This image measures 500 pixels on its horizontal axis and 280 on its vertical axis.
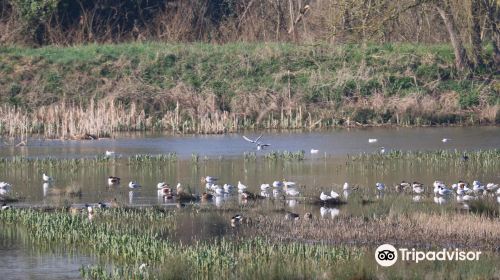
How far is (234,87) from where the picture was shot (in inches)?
1612

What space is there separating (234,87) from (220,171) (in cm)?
1409

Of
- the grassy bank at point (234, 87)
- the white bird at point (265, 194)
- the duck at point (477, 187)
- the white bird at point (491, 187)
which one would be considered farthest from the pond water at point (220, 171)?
the grassy bank at point (234, 87)

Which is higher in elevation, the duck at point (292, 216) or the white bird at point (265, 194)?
the white bird at point (265, 194)

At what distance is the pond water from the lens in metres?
19.2

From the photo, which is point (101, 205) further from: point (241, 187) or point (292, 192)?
point (292, 192)

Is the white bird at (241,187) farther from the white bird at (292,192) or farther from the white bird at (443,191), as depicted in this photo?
the white bird at (443,191)

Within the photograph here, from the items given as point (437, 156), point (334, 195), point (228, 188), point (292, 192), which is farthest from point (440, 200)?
point (437, 156)

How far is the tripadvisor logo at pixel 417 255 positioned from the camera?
15758 millimetres

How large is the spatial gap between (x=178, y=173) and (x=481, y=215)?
9.29 m

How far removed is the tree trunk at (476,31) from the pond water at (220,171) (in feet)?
8.03

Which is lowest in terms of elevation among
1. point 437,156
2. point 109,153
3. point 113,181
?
point 113,181

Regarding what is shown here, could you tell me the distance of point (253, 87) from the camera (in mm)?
40812

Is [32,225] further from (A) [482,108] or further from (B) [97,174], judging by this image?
(A) [482,108]

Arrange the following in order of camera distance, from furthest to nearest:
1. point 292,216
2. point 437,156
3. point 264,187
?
1. point 437,156
2. point 264,187
3. point 292,216
